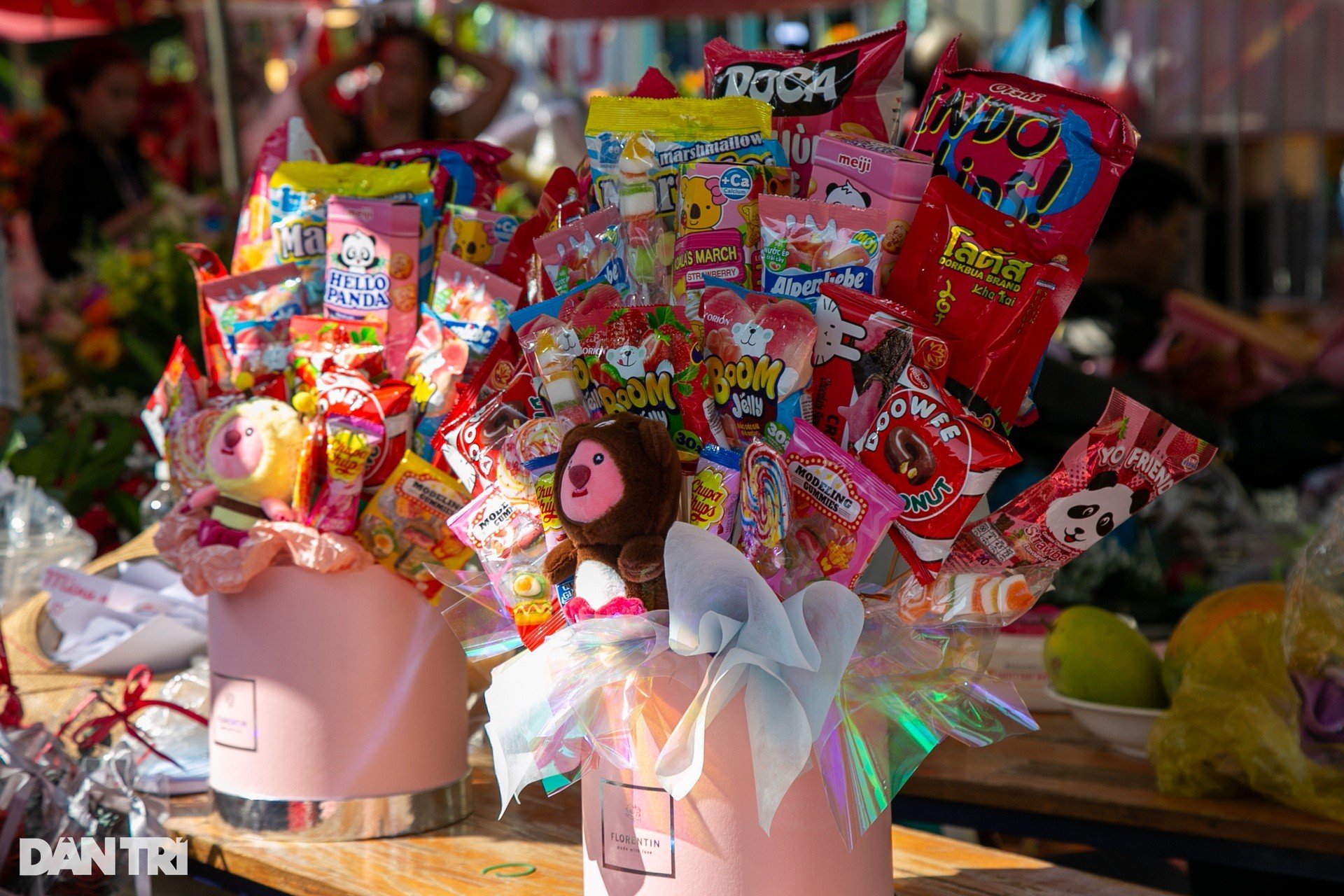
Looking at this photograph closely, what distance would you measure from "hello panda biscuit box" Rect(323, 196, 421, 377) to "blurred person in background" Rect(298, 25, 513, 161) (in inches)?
83.0

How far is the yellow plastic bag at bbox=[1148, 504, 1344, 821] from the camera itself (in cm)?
104

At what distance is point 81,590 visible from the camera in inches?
53.7

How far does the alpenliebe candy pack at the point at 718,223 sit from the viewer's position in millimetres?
788

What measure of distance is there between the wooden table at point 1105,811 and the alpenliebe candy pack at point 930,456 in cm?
42

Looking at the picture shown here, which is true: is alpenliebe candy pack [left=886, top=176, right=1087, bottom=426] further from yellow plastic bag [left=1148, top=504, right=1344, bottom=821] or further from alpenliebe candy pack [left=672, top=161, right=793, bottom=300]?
yellow plastic bag [left=1148, top=504, right=1344, bottom=821]

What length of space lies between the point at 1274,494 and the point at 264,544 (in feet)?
7.43

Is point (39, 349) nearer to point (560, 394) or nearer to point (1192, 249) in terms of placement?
point (560, 394)

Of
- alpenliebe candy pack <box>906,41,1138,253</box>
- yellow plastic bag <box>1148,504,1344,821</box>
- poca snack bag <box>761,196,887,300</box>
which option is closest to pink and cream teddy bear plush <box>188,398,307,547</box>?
poca snack bag <box>761,196,887,300</box>

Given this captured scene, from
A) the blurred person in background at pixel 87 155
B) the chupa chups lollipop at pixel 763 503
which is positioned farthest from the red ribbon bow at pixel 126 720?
the blurred person in background at pixel 87 155

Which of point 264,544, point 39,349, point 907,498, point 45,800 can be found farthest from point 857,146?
point 39,349

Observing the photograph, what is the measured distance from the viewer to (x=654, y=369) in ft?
2.44

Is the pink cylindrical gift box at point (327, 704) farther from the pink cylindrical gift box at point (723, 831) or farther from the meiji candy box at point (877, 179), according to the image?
the meiji candy box at point (877, 179)

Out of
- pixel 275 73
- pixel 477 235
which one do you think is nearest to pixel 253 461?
pixel 477 235

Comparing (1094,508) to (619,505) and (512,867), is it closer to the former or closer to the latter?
(619,505)
